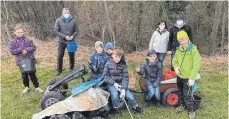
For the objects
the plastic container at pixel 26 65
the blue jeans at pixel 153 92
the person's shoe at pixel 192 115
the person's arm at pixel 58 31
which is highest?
the person's arm at pixel 58 31

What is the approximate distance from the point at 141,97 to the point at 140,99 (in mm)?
109

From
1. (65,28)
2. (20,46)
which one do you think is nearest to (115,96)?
(20,46)

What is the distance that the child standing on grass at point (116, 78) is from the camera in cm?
570

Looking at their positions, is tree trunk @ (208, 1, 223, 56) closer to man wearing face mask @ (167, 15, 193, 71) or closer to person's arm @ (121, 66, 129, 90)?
man wearing face mask @ (167, 15, 193, 71)

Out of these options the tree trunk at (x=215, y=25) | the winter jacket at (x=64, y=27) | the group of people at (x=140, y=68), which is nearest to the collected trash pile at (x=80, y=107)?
the group of people at (x=140, y=68)

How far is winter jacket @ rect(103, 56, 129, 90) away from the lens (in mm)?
5785

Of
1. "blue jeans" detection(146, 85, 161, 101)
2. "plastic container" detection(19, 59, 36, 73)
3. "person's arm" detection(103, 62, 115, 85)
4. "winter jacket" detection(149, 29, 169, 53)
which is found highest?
"winter jacket" detection(149, 29, 169, 53)

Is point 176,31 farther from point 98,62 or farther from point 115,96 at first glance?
point 115,96

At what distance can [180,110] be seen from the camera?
5992 mm

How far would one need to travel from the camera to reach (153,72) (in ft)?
20.0

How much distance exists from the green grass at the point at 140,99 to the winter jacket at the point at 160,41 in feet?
3.88

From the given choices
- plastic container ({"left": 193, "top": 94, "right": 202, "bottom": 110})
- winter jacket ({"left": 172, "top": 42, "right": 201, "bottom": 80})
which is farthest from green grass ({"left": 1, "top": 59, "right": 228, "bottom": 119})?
winter jacket ({"left": 172, "top": 42, "right": 201, "bottom": 80})

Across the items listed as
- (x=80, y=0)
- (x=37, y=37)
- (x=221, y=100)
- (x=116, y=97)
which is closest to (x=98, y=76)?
(x=116, y=97)

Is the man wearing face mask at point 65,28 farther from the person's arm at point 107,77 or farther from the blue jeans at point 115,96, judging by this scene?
the blue jeans at point 115,96
